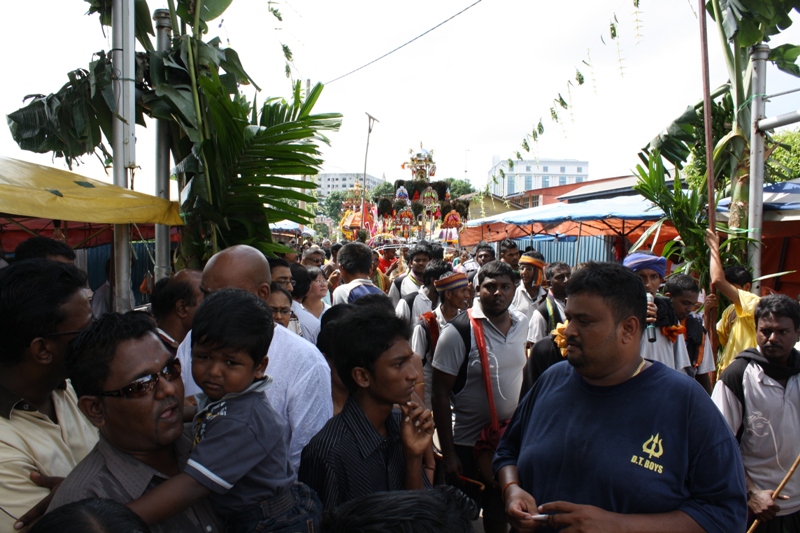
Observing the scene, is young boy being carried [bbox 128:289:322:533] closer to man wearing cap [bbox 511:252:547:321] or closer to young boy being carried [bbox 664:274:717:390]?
young boy being carried [bbox 664:274:717:390]

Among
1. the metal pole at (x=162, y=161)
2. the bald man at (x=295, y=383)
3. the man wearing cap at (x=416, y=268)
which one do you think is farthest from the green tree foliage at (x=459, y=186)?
the bald man at (x=295, y=383)

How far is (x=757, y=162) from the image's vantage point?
600 centimetres

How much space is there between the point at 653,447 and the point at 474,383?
1872 mm

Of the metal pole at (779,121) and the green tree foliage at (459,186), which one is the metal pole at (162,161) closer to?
the metal pole at (779,121)

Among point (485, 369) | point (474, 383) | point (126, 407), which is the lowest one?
point (474, 383)

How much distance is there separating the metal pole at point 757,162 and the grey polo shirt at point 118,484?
20.8 ft

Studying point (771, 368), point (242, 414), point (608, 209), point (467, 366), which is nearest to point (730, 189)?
point (608, 209)

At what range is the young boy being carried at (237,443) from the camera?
158 centimetres

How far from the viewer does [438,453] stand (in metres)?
3.68

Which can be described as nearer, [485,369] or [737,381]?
[737,381]

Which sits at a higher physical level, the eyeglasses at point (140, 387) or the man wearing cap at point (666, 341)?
the eyeglasses at point (140, 387)

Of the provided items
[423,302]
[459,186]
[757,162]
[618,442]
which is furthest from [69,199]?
[459,186]

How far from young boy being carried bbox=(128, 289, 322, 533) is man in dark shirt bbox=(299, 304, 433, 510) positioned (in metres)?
0.12

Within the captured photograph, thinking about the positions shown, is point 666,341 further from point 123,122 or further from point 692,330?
point 123,122
